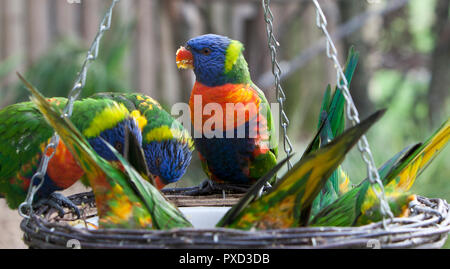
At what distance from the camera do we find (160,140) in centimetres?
154

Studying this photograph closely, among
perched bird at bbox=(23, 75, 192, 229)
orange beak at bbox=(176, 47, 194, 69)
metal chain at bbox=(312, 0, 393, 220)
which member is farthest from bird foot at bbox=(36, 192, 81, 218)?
→ metal chain at bbox=(312, 0, 393, 220)

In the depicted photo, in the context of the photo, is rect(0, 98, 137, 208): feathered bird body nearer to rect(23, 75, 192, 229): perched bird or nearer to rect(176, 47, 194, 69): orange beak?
rect(176, 47, 194, 69): orange beak

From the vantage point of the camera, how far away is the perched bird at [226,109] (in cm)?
154

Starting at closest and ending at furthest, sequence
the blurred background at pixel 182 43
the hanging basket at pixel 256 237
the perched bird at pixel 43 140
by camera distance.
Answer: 1. the hanging basket at pixel 256 237
2. the perched bird at pixel 43 140
3. the blurred background at pixel 182 43

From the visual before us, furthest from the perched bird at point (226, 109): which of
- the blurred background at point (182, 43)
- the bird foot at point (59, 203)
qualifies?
the blurred background at point (182, 43)

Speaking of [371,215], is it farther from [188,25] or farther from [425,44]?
[425,44]

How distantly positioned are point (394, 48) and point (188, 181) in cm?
276

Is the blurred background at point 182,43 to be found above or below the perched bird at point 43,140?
above

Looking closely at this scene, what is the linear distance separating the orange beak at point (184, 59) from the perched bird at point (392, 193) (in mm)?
756

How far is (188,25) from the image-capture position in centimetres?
337

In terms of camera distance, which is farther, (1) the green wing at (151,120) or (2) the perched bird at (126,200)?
(1) the green wing at (151,120)

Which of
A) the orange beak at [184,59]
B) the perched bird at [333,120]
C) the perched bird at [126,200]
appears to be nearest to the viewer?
the perched bird at [126,200]
